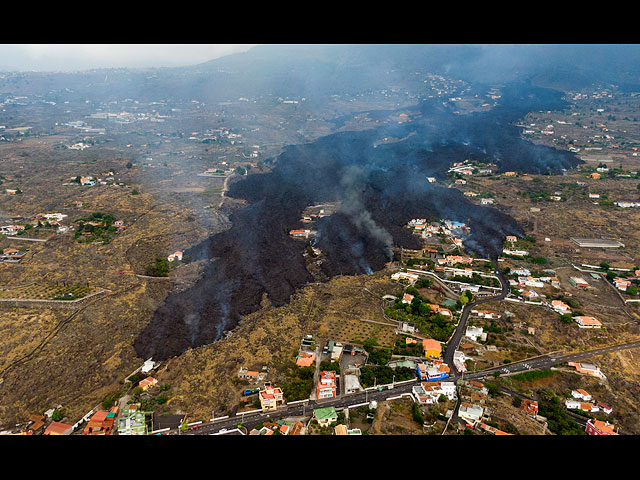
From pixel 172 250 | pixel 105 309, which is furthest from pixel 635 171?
pixel 105 309

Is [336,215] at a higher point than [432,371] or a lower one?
lower

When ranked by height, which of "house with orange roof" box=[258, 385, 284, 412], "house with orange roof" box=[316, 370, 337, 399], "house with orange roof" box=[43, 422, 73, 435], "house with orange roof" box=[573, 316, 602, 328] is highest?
"house with orange roof" box=[43, 422, 73, 435]

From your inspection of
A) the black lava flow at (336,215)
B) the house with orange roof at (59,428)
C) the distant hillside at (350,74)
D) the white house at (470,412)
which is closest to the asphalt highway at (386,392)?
the white house at (470,412)

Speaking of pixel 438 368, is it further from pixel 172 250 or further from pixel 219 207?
pixel 219 207

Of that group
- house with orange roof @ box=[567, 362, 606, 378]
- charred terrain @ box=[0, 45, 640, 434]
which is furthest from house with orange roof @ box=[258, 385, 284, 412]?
house with orange roof @ box=[567, 362, 606, 378]

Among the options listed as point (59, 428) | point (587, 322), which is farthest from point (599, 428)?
point (59, 428)

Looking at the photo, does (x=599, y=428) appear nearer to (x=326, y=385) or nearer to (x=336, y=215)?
(x=326, y=385)

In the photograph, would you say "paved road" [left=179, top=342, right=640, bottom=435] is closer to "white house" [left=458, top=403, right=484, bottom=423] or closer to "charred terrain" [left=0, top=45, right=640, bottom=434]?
"charred terrain" [left=0, top=45, right=640, bottom=434]

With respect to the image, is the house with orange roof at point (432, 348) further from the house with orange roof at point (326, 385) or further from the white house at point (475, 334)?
the house with orange roof at point (326, 385)
